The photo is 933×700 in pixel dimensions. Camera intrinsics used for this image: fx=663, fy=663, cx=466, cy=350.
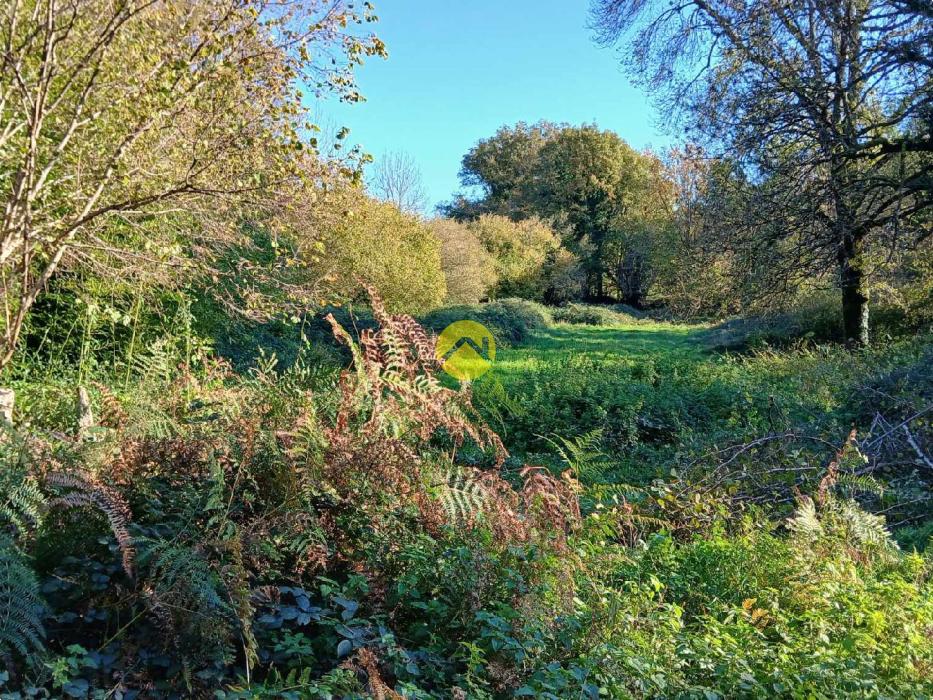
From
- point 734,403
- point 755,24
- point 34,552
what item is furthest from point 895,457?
point 755,24

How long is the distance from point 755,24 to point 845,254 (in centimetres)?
411

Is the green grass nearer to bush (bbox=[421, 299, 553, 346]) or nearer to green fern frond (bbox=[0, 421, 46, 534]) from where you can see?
green fern frond (bbox=[0, 421, 46, 534])

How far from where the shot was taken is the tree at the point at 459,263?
2761 cm

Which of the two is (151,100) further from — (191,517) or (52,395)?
(191,517)

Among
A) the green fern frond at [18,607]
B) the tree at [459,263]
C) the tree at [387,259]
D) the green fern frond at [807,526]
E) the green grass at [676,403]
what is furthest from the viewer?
the tree at [459,263]

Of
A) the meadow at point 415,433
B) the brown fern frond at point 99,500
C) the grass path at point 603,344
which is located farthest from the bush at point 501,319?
the brown fern frond at point 99,500

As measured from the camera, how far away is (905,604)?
304 cm

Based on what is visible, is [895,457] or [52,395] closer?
[52,395]

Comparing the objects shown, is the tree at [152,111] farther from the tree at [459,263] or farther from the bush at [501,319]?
the tree at [459,263]

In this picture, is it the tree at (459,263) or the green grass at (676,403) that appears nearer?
the green grass at (676,403)

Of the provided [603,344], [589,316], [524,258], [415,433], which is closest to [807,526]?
[415,433]

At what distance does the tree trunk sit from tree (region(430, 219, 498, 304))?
51.2ft

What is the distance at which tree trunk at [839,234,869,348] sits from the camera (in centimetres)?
1109

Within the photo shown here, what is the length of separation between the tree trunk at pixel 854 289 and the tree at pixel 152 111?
8773 millimetres
